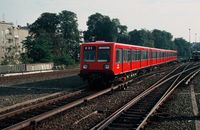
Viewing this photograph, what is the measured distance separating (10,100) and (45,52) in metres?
42.8

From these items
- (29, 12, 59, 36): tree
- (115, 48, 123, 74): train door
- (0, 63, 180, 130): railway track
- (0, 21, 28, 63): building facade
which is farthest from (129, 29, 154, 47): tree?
(0, 63, 180, 130): railway track

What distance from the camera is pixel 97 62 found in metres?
19.9

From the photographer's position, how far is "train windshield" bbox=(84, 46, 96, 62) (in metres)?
20.1

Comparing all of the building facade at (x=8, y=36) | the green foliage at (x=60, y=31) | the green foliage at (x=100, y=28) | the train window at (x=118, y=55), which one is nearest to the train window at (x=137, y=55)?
the train window at (x=118, y=55)

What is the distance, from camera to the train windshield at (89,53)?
65.9ft

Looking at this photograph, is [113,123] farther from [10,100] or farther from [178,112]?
[10,100]

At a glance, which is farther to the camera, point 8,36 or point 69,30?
point 69,30

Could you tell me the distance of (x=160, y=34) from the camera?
13588 cm

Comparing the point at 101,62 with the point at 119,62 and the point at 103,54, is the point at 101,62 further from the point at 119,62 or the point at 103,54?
the point at 119,62

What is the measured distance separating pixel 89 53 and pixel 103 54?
3.07 ft

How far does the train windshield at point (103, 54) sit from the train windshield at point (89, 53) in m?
0.38

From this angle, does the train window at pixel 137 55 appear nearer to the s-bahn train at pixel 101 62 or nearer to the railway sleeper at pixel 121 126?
the s-bahn train at pixel 101 62

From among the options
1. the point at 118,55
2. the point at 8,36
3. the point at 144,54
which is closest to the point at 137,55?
the point at 144,54

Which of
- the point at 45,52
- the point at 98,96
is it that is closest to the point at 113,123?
the point at 98,96
